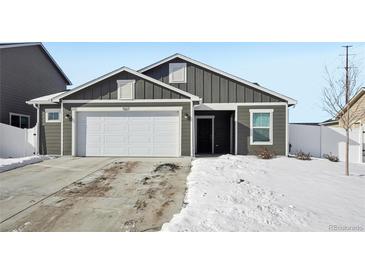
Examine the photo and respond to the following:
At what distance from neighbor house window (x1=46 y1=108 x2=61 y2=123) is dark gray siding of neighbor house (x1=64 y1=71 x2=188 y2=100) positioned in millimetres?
1740

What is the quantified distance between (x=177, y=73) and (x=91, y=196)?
30.9 ft

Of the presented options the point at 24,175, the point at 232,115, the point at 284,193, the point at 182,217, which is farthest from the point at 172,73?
the point at 182,217

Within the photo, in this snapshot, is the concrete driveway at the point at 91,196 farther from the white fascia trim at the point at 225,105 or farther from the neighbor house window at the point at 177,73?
the neighbor house window at the point at 177,73

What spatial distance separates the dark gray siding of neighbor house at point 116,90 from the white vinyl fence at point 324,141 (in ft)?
21.6

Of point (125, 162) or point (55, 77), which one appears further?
point (55, 77)

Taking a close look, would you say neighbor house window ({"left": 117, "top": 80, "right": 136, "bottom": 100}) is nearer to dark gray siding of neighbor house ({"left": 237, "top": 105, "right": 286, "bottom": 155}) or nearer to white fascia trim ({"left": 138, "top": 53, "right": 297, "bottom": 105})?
white fascia trim ({"left": 138, "top": 53, "right": 297, "bottom": 105})

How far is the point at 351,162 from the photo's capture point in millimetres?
12750

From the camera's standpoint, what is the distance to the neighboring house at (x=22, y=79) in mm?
13828

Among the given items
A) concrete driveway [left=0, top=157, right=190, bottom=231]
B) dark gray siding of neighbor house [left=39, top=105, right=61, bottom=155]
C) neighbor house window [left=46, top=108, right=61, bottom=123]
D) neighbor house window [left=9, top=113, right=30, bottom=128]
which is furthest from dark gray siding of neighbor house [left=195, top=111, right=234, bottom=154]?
neighbor house window [left=9, top=113, right=30, bottom=128]

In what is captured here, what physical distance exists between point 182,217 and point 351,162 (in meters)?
11.4

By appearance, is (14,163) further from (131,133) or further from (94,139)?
(131,133)

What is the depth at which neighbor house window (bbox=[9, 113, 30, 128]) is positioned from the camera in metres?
14.3

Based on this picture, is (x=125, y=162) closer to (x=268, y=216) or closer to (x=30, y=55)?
(x=268, y=216)

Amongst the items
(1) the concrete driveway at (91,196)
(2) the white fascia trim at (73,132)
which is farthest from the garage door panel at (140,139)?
(2) the white fascia trim at (73,132)
